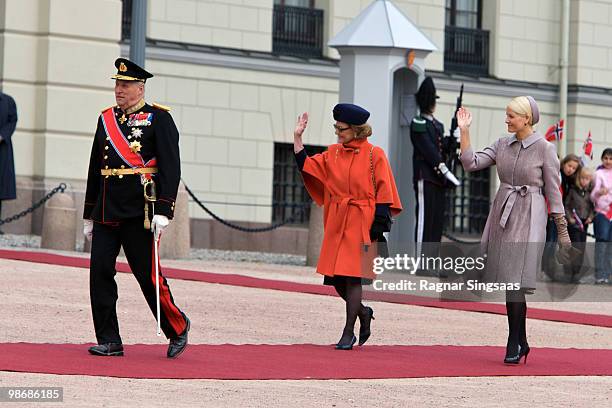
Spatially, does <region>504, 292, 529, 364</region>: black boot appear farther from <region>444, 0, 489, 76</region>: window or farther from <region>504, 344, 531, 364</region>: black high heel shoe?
<region>444, 0, 489, 76</region>: window

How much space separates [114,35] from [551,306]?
25.8 feet

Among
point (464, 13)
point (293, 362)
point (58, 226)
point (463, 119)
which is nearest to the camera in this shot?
point (293, 362)

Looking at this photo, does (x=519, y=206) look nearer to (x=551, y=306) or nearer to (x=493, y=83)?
(x=551, y=306)

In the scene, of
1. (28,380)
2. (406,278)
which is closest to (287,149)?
(406,278)

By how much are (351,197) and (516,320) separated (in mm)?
1598

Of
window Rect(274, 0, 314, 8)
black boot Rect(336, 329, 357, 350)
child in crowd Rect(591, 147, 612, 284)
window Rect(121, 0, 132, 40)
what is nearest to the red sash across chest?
black boot Rect(336, 329, 357, 350)

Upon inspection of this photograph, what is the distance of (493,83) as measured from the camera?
28.7 metres

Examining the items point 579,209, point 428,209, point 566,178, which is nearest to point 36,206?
point 428,209

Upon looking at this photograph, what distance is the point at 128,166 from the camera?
36.2 feet

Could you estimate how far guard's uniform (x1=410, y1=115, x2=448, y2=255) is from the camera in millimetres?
19750

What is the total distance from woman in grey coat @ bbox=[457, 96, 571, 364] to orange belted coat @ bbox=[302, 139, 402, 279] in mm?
817

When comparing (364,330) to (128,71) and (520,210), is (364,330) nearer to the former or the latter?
(520,210)

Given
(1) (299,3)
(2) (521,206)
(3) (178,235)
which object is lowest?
(3) (178,235)

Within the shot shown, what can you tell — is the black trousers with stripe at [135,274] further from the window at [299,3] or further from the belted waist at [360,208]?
the window at [299,3]
